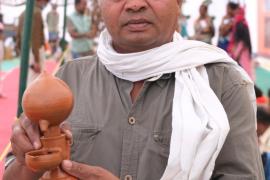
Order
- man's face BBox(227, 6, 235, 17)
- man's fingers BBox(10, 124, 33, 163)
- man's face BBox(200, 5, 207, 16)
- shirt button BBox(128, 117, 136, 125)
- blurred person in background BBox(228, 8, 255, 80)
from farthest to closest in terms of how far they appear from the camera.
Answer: man's face BBox(200, 5, 207, 16) → man's face BBox(227, 6, 235, 17) → blurred person in background BBox(228, 8, 255, 80) → shirt button BBox(128, 117, 136, 125) → man's fingers BBox(10, 124, 33, 163)

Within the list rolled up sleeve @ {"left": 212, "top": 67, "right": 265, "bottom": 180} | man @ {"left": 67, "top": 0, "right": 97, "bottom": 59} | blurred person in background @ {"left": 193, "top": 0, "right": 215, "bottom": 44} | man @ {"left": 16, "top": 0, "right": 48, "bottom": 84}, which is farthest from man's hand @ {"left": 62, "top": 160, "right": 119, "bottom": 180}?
blurred person in background @ {"left": 193, "top": 0, "right": 215, "bottom": 44}

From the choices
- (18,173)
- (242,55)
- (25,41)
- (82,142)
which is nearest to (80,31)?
(242,55)

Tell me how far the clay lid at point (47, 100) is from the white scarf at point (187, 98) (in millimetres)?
376

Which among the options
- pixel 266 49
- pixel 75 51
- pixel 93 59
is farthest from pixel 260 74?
pixel 93 59

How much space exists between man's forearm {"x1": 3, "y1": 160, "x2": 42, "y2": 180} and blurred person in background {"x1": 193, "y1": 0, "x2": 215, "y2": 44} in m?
7.99

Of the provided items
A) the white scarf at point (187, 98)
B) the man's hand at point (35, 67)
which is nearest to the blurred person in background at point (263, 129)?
the white scarf at point (187, 98)

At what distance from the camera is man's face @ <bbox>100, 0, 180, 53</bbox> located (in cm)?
136

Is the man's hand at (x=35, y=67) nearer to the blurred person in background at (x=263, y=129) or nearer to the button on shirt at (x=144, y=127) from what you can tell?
the blurred person in background at (x=263, y=129)

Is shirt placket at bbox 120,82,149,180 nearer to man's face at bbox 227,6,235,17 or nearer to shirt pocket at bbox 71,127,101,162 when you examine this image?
shirt pocket at bbox 71,127,101,162

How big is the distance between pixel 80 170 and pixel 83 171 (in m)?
0.01

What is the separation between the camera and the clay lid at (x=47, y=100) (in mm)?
1039

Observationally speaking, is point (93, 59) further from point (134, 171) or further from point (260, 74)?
point (260, 74)

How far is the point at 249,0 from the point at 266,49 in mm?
1606

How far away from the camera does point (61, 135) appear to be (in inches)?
42.4
